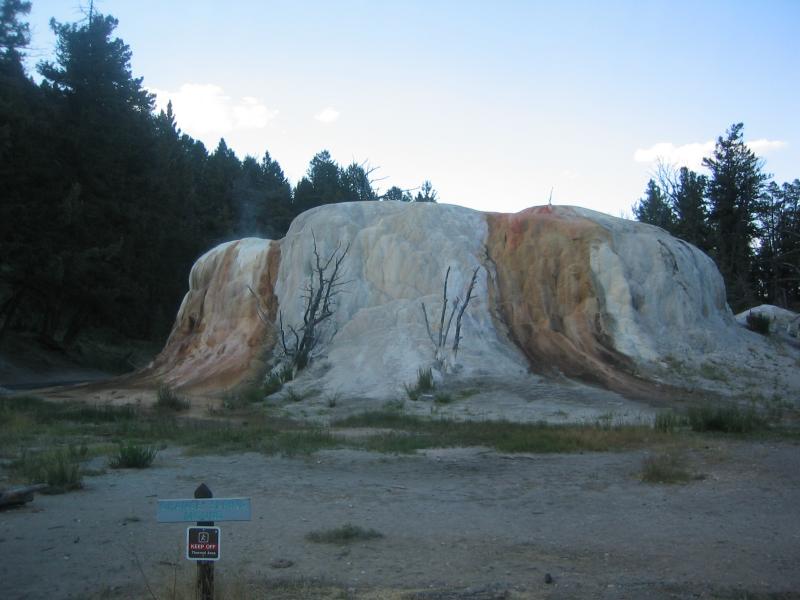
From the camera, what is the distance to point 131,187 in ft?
120

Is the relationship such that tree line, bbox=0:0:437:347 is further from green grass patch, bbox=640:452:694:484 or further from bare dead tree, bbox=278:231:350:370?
green grass patch, bbox=640:452:694:484

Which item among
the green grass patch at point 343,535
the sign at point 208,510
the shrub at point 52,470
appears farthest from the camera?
the shrub at point 52,470

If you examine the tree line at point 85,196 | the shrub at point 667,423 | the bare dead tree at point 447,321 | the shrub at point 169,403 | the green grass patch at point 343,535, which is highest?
the tree line at point 85,196

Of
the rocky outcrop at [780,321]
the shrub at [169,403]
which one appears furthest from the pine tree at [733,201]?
the shrub at [169,403]

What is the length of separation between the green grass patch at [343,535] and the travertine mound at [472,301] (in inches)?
523

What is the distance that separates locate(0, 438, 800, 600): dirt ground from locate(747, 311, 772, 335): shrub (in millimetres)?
16447

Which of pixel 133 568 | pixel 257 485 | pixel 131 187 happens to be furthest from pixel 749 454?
pixel 131 187

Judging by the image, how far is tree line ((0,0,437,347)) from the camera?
101 feet

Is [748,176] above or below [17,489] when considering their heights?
above

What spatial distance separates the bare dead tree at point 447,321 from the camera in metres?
22.0

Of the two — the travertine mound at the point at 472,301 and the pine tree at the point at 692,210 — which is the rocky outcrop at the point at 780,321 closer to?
the travertine mound at the point at 472,301

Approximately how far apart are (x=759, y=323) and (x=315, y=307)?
1454 cm

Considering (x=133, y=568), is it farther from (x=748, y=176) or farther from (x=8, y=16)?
(x=748, y=176)

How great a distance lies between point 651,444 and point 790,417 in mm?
5618
